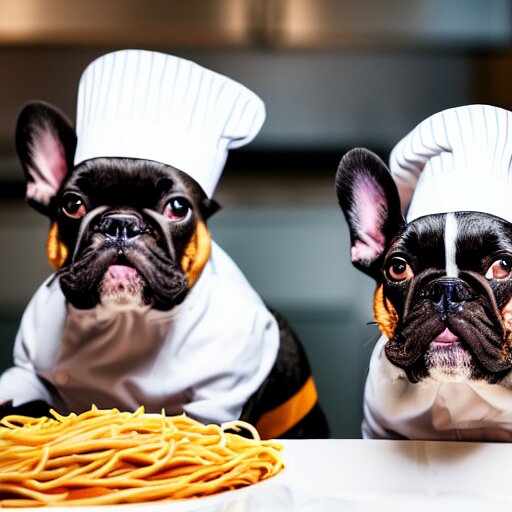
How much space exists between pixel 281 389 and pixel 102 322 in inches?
9.4

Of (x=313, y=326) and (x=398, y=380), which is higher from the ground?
(x=398, y=380)

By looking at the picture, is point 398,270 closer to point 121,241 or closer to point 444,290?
point 444,290

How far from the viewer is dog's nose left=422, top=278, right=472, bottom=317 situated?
2.83ft

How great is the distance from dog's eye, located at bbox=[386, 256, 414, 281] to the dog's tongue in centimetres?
8

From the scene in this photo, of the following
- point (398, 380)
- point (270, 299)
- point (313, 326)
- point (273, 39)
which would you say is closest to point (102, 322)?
point (398, 380)

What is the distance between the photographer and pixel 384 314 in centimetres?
94

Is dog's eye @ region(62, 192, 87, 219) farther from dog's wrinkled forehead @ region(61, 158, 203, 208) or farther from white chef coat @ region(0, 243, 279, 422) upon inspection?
white chef coat @ region(0, 243, 279, 422)

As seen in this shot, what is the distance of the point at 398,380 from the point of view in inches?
38.0

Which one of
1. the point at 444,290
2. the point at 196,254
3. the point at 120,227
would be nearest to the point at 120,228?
the point at 120,227

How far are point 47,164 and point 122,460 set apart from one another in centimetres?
38

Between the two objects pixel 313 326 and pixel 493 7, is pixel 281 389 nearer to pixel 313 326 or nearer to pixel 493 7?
pixel 313 326

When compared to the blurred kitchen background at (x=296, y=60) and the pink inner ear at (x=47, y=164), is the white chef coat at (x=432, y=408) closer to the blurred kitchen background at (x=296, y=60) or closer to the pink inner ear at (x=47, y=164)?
the pink inner ear at (x=47, y=164)

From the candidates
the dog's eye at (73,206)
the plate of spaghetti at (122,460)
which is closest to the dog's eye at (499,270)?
the plate of spaghetti at (122,460)

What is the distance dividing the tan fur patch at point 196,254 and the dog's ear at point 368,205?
16 cm
